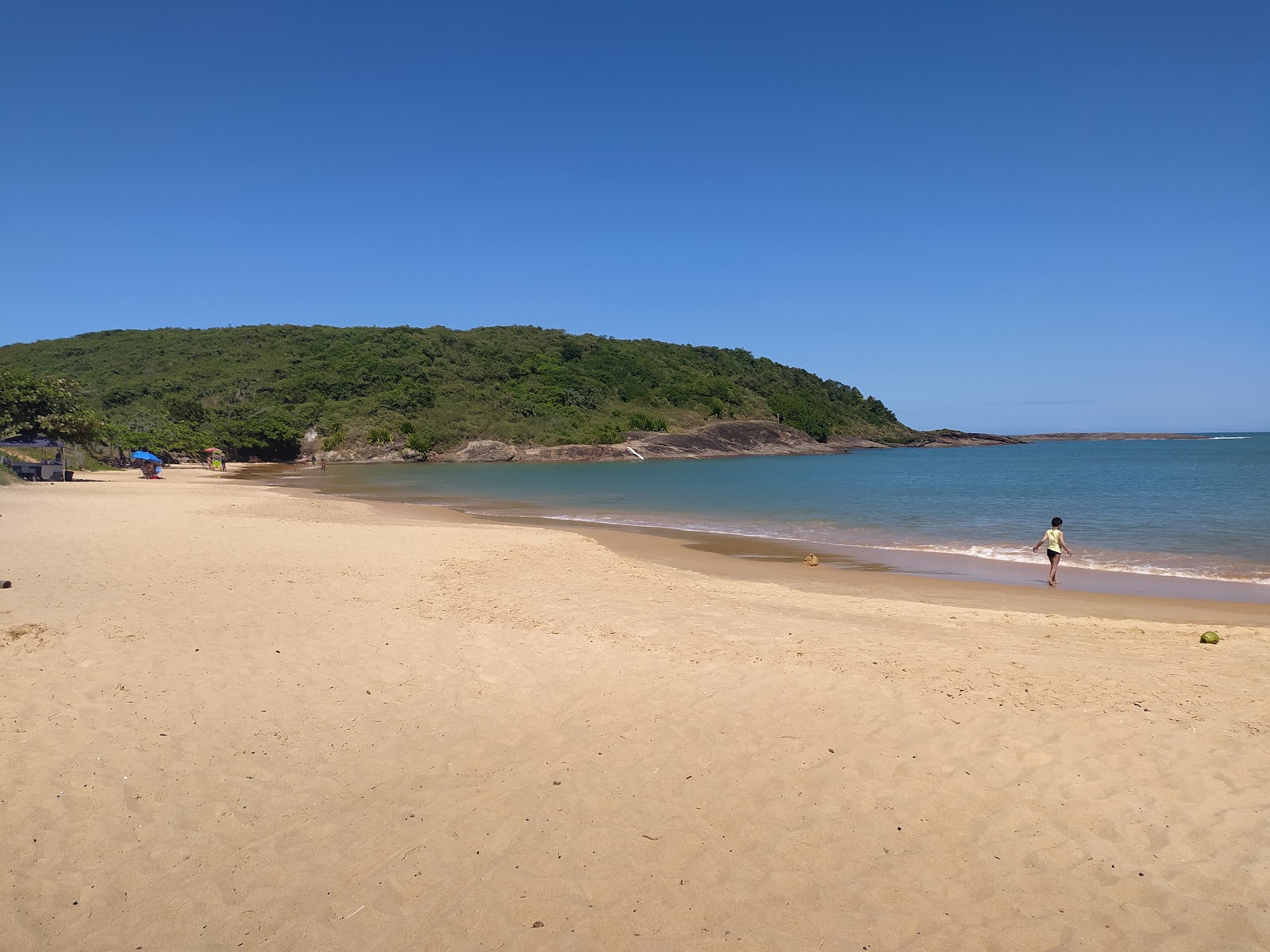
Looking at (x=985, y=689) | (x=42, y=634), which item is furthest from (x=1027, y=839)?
(x=42, y=634)

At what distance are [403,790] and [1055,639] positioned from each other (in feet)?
24.5

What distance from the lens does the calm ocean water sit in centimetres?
1795

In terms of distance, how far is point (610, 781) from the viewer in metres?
4.80

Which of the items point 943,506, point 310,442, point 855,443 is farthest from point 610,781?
point 855,443

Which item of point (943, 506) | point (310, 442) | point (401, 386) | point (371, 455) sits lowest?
point (943, 506)

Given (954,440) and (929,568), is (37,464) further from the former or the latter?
(954,440)

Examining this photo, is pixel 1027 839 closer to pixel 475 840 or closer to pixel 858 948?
pixel 858 948

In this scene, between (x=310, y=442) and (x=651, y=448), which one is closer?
(x=310, y=442)

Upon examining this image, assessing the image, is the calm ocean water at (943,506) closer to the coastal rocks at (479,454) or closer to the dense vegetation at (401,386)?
the coastal rocks at (479,454)

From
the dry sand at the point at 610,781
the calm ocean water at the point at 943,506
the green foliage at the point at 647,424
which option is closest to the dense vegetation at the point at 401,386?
the green foliage at the point at 647,424

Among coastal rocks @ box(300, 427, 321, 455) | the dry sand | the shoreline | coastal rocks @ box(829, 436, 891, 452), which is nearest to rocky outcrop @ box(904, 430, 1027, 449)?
coastal rocks @ box(829, 436, 891, 452)

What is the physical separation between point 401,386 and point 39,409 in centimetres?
6669

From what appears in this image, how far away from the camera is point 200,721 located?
545 cm

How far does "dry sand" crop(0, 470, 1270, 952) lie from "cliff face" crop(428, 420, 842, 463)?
259 feet
